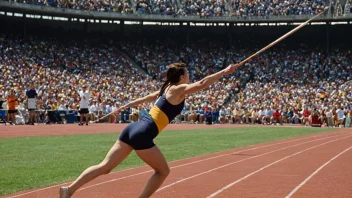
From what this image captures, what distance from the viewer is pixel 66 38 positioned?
48.9 meters

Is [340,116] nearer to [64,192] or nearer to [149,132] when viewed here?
[149,132]

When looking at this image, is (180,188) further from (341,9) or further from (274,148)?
(341,9)

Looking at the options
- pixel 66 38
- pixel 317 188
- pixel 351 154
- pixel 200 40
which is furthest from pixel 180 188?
pixel 200 40

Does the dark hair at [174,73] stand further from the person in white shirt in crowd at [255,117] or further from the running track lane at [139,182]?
the person in white shirt in crowd at [255,117]

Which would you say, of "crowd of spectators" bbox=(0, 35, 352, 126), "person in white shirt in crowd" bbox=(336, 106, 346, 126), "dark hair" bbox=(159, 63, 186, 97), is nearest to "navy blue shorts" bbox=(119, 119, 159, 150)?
"dark hair" bbox=(159, 63, 186, 97)

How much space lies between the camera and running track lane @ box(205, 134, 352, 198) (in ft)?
28.5

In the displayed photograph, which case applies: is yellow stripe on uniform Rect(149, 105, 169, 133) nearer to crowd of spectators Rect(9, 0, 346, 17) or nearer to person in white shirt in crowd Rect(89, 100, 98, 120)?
person in white shirt in crowd Rect(89, 100, 98, 120)

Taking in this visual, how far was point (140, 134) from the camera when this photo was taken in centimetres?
623

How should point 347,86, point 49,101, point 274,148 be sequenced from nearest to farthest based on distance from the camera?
point 274,148
point 49,101
point 347,86

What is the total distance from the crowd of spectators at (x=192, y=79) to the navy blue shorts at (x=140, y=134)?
24134 mm

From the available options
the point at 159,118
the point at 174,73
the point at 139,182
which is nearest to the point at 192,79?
the point at 139,182

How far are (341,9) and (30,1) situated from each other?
25211 mm

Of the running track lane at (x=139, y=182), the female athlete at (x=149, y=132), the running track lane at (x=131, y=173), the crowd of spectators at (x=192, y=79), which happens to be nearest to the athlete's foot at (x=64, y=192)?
the female athlete at (x=149, y=132)

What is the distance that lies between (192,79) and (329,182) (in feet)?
126
